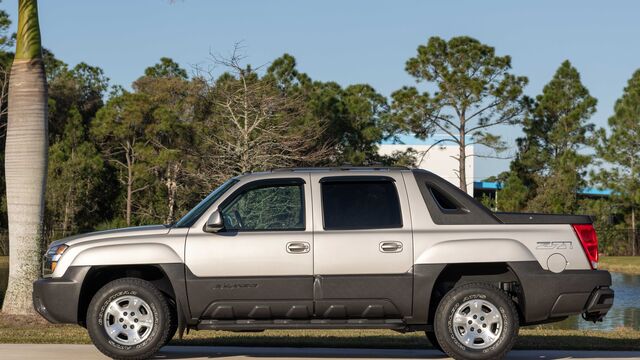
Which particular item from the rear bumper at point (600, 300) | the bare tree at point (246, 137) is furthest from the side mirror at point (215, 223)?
the bare tree at point (246, 137)

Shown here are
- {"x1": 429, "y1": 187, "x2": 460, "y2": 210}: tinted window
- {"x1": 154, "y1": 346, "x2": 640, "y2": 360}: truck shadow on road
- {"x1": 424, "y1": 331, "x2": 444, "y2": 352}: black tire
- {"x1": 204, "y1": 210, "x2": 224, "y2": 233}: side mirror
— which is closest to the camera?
{"x1": 204, "y1": 210, "x2": 224, "y2": 233}: side mirror

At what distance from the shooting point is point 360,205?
10.4 metres

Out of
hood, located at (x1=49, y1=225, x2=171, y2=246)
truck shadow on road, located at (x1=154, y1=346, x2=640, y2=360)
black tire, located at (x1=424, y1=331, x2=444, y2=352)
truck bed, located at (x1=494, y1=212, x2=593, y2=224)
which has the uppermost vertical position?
truck bed, located at (x1=494, y1=212, x2=593, y2=224)

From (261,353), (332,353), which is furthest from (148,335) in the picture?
(332,353)

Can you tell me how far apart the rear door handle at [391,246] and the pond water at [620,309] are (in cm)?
1400

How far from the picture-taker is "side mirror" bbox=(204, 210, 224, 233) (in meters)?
10.1

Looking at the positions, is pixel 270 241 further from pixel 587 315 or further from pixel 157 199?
pixel 157 199

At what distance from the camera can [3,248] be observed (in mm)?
54312

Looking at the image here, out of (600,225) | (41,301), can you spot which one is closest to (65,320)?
(41,301)

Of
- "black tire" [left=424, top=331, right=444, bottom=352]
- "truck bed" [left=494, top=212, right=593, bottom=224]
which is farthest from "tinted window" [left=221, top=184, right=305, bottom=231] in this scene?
"black tire" [left=424, top=331, right=444, bottom=352]

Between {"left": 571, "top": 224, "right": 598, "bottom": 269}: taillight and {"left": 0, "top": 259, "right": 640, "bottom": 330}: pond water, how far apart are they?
13175 mm

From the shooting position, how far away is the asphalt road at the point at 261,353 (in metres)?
10.9

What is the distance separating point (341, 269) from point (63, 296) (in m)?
2.73

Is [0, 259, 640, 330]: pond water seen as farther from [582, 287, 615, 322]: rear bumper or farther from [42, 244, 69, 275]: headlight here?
[582, 287, 615, 322]: rear bumper
